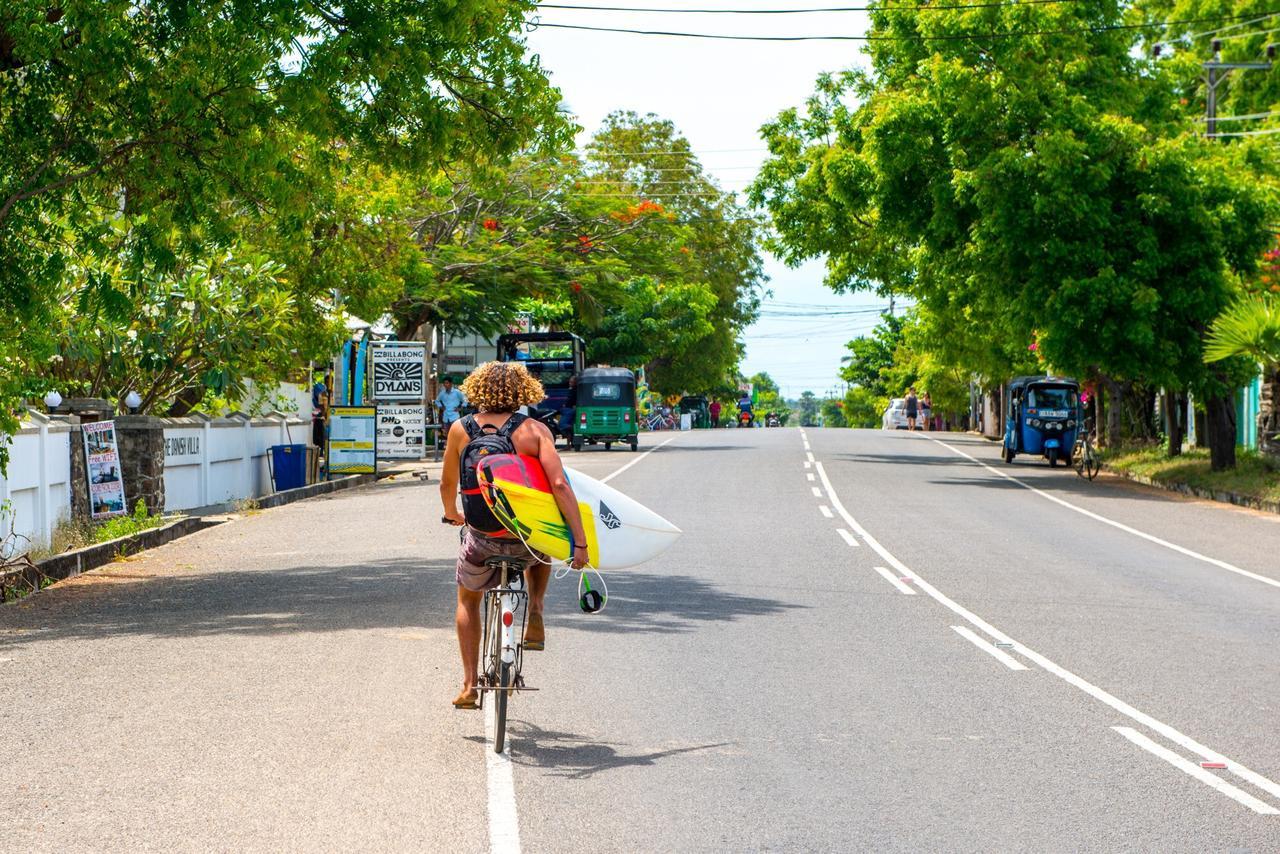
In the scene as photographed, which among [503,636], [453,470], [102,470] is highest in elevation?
[453,470]

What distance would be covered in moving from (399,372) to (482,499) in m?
23.8

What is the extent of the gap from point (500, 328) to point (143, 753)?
112 ft

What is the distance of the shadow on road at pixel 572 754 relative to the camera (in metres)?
6.76

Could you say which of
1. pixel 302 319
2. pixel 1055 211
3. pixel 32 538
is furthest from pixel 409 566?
pixel 1055 211

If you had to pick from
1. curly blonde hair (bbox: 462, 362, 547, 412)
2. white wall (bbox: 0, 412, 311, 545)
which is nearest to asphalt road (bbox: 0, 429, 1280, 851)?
white wall (bbox: 0, 412, 311, 545)

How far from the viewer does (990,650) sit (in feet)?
33.2

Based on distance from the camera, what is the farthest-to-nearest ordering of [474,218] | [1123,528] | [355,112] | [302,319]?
[474,218] → [302,319] → [1123,528] → [355,112]

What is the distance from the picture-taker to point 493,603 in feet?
23.7

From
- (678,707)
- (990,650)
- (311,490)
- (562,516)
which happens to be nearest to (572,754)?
(562,516)

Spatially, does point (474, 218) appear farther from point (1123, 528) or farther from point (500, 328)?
point (1123, 528)

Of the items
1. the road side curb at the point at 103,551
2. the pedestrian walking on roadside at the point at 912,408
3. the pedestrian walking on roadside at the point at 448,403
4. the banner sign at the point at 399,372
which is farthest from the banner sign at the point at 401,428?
the pedestrian walking on roadside at the point at 912,408

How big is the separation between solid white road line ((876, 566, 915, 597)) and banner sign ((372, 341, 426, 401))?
671 inches

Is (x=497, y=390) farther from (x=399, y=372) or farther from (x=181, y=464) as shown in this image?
(x=399, y=372)

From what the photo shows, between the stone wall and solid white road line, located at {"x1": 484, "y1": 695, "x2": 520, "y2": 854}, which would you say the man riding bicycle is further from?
the stone wall
